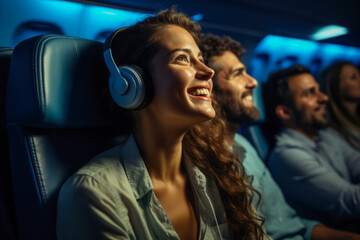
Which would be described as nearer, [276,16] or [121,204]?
[121,204]

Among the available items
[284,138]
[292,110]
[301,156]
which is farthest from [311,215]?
[292,110]

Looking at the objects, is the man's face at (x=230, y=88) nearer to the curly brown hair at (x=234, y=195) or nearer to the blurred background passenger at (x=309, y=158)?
the curly brown hair at (x=234, y=195)

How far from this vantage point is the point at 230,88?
1.81 metres

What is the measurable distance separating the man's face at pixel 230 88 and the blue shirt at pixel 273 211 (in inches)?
8.5

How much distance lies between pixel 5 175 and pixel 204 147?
2.84ft

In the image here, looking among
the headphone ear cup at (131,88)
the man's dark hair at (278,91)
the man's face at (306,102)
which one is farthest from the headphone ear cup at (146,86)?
the man's face at (306,102)

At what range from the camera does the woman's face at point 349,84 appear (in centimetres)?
301

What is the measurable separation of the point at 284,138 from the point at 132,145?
4.84ft

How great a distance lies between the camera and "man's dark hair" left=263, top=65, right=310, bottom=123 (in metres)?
2.35

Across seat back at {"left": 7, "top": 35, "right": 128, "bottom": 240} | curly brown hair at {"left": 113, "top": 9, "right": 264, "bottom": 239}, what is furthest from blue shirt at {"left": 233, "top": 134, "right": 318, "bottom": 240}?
seat back at {"left": 7, "top": 35, "right": 128, "bottom": 240}

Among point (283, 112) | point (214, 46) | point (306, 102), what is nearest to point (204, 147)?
point (214, 46)

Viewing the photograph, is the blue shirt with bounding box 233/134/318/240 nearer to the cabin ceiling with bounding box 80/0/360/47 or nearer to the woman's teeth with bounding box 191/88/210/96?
the woman's teeth with bounding box 191/88/210/96

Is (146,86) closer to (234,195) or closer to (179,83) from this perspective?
(179,83)

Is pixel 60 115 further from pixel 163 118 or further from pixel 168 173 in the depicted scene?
pixel 168 173
